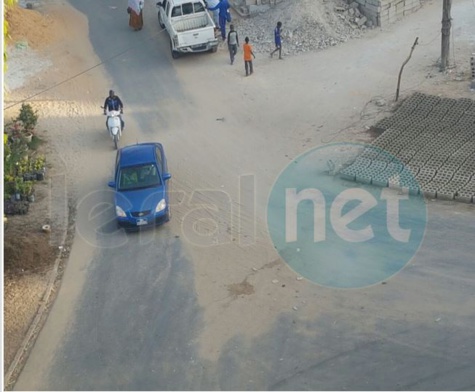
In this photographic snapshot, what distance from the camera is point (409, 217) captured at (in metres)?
20.0

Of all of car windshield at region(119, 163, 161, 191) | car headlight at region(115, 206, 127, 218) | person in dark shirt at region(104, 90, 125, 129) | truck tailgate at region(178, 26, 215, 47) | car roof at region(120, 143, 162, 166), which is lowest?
car headlight at region(115, 206, 127, 218)

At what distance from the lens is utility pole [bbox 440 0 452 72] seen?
85.2 feet

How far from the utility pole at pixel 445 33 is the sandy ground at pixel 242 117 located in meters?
0.32

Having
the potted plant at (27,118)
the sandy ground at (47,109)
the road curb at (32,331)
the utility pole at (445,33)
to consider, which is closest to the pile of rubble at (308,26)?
the utility pole at (445,33)

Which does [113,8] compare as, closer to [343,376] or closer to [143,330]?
[143,330]

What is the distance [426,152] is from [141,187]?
7125 millimetres

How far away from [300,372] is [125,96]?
14307 mm

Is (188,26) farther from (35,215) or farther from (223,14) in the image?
(35,215)

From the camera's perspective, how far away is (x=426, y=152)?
22.5 meters

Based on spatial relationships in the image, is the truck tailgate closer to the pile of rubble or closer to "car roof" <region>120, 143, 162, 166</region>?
the pile of rubble

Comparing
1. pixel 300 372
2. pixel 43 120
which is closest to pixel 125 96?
pixel 43 120

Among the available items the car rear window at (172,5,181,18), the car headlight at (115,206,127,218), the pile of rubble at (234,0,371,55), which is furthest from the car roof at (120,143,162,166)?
the car rear window at (172,5,181,18)

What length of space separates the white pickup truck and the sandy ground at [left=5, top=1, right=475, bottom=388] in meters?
0.56

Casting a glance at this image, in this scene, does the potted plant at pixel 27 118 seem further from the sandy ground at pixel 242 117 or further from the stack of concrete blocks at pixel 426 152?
the stack of concrete blocks at pixel 426 152
